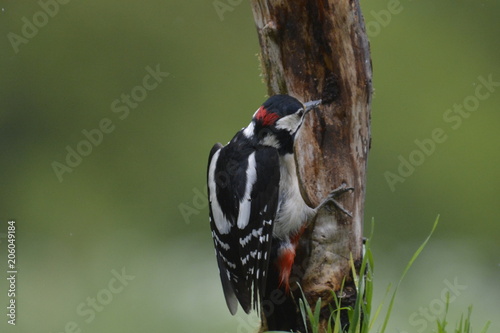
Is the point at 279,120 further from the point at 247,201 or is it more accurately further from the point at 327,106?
the point at 247,201

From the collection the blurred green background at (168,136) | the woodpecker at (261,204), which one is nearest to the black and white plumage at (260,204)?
the woodpecker at (261,204)

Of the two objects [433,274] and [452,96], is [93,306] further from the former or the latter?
[452,96]

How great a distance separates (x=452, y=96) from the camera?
17.0 feet

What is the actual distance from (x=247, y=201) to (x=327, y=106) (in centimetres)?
39

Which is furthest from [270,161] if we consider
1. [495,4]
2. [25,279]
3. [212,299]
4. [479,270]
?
[495,4]

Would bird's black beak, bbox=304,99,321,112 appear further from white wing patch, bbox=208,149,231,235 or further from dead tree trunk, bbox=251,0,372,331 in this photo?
white wing patch, bbox=208,149,231,235

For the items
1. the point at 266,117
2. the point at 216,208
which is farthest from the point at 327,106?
the point at 216,208

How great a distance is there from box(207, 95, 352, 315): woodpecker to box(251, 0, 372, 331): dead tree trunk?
0.17 feet

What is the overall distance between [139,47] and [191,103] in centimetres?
61

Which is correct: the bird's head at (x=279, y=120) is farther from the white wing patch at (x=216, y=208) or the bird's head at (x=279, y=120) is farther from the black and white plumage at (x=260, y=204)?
the white wing patch at (x=216, y=208)

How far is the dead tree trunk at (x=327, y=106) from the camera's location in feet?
7.02

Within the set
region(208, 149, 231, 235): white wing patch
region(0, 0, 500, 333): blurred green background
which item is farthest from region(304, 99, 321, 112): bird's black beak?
region(0, 0, 500, 333): blurred green background

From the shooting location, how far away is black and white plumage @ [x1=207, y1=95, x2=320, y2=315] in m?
2.19

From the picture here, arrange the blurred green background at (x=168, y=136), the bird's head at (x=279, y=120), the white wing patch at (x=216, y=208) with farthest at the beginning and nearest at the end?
the blurred green background at (x=168, y=136) → the white wing patch at (x=216, y=208) → the bird's head at (x=279, y=120)
